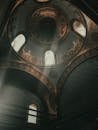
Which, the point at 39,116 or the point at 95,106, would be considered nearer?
the point at 95,106

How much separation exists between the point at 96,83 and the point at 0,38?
14.5 ft

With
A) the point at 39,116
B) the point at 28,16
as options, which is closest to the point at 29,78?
the point at 39,116

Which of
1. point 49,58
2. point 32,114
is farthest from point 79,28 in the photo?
point 32,114

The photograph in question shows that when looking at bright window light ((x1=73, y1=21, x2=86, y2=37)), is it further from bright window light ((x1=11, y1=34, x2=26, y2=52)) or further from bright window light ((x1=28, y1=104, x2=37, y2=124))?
bright window light ((x1=28, y1=104, x2=37, y2=124))

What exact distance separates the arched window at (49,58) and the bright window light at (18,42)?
1.24m

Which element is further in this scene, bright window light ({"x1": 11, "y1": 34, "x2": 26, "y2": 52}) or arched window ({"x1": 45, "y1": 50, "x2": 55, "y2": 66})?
arched window ({"x1": 45, "y1": 50, "x2": 55, "y2": 66})

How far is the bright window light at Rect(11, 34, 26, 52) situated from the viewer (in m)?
13.9

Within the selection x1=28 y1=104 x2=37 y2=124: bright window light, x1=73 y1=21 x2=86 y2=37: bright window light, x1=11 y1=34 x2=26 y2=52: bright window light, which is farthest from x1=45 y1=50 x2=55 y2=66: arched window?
x1=28 y1=104 x2=37 y2=124: bright window light

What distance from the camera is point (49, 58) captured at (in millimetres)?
14539

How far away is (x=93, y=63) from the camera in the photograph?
44.5 feet

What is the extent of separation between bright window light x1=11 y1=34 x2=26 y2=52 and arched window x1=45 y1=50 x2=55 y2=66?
4.06ft

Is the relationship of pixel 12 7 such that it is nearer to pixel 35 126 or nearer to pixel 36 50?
pixel 36 50

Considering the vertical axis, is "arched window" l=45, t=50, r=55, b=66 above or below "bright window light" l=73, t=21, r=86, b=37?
below

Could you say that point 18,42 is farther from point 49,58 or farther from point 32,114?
point 32,114
